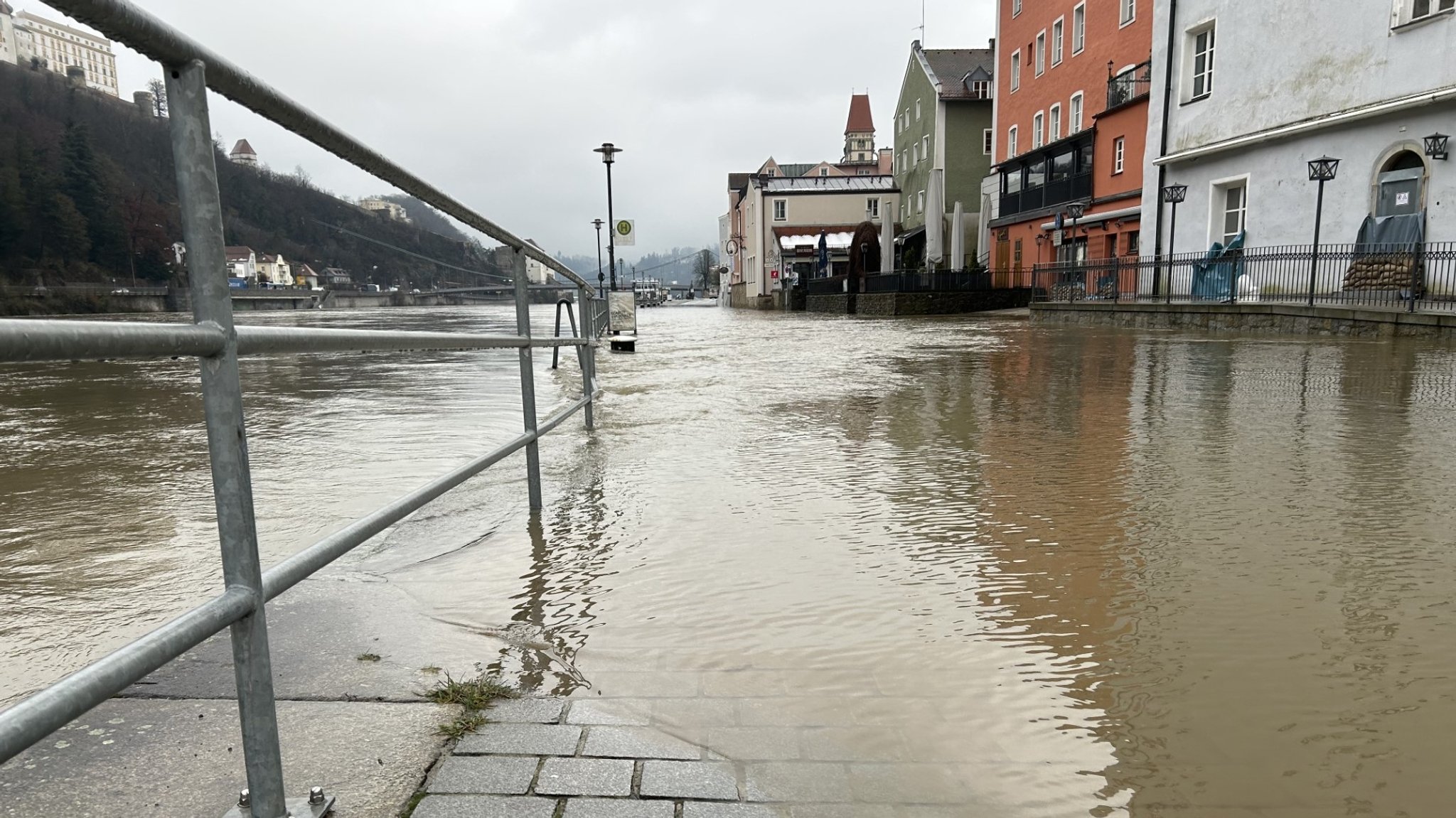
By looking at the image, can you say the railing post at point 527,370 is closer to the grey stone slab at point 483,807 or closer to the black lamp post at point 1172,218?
the grey stone slab at point 483,807

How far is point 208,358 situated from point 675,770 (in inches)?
43.0

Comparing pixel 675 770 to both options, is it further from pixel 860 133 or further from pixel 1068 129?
pixel 860 133

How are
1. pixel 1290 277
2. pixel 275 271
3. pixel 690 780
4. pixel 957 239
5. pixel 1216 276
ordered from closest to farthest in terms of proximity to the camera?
pixel 690 780
pixel 275 271
pixel 1290 277
pixel 1216 276
pixel 957 239

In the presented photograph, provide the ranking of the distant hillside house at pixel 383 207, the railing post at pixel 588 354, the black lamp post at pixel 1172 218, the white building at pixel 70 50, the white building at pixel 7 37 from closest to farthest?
the white building at pixel 7 37 → the white building at pixel 70 50 → the distant hillside house at pixel 383 207 → the railing post at pixel 588 354 → the black lamp post at pixel 1172 218

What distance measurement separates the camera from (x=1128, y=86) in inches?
993

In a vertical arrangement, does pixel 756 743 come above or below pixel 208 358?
below

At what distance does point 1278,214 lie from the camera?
1872 cm

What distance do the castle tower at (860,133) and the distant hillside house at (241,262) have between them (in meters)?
114

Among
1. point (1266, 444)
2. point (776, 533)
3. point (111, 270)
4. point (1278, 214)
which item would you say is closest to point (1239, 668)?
point (776, 533)

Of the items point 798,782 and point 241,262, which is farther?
point 798,782

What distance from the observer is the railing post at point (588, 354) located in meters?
6.13

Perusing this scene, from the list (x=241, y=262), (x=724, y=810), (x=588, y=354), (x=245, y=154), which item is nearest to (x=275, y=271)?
(x=245, y=154)

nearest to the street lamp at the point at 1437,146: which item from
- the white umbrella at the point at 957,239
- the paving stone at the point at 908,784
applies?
the white umbrella at the point at 957,239

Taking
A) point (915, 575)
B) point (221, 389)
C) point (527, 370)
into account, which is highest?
point (221, 389)
